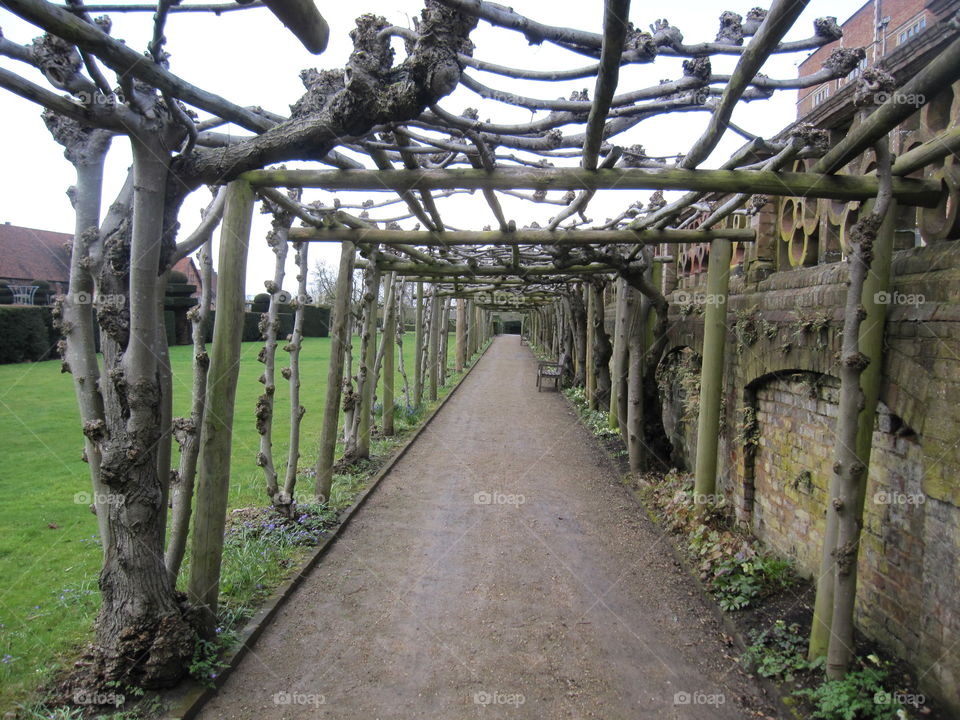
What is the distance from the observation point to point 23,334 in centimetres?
1878

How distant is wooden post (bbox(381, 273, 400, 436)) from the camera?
8.94 metres

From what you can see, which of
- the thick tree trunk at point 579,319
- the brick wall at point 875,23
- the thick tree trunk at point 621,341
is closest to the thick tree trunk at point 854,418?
the thick tree trunk at point 621,341

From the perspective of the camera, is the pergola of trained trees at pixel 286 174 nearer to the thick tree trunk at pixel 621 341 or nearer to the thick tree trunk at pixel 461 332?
the thick tree trunk at pixel 621 341

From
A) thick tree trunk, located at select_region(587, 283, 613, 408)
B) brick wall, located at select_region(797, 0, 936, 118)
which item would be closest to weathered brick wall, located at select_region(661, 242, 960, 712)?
thick tree trunk, located at select_region(587, 283, 613, 408)

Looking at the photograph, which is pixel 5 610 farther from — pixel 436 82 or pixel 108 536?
pixel 436 82

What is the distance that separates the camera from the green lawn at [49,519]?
11.1 feet

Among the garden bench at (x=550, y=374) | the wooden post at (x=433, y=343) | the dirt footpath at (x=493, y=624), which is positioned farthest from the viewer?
the garden bench at (x=550, y=374)

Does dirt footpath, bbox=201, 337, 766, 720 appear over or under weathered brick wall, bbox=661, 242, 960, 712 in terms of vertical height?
under

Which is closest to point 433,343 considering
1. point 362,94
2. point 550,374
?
point 550,374

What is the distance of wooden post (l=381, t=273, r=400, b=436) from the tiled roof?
25710mm

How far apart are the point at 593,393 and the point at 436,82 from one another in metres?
10.4

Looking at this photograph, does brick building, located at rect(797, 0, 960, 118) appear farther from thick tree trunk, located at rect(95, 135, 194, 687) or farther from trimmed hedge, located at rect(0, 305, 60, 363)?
trimmed hedge, located at rect(0, 305, 60, 363)

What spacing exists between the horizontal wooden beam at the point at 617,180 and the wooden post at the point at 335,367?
283 cm

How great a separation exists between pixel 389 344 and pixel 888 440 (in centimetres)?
701
